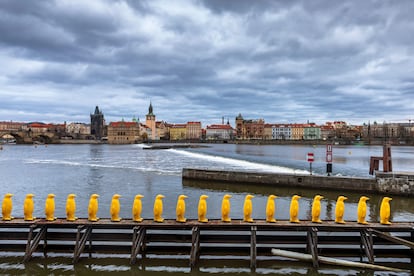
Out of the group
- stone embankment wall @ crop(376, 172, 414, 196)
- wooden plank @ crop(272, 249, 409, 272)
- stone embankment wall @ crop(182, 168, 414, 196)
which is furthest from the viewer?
stone embankment wall @ crop(182, 168, 414, 196)

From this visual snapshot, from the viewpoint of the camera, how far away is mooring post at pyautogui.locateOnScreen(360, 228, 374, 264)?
1256cm

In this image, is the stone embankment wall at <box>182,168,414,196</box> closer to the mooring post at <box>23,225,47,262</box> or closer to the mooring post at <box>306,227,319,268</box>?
the mooring post at <box>306,227,319,268</box>

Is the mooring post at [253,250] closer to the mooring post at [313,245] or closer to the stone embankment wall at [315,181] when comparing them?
the mooring post at [313,245]

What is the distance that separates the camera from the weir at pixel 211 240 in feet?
42.1

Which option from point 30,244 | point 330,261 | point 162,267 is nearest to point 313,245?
point 330,261

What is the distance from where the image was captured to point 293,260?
13516mm

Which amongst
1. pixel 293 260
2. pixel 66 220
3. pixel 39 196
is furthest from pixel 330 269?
pixel 39 196

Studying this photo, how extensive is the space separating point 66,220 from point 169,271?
14.5 ft

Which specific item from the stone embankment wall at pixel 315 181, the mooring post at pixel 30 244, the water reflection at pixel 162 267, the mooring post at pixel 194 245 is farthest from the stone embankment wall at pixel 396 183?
the mooring post at pixel 30 244

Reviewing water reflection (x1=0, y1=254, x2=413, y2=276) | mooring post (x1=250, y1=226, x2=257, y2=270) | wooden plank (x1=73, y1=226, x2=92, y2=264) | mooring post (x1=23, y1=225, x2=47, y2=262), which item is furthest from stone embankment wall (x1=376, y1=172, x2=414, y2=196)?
mooring post (x1=23, y1=225, x2=47, y2=262)

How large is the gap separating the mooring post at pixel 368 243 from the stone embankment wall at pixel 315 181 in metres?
18.2

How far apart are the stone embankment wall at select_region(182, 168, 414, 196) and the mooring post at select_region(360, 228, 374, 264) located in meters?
18.2

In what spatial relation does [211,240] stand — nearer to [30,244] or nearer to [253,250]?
[253,250]

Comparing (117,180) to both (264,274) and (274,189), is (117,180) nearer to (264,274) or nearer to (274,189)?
(274,189)
